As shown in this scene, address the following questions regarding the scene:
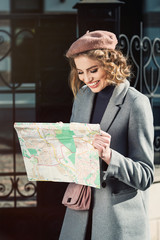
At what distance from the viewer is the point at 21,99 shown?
37.7ft

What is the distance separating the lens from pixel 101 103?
215 cm

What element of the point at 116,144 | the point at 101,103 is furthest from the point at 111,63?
the point at 116,144

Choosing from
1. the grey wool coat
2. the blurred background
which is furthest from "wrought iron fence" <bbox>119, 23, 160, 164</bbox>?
the grey wool coat

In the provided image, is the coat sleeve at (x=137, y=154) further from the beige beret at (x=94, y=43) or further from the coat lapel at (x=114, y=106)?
the beige beret at (x=94, y=43)

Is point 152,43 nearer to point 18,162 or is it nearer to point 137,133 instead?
point 137,133

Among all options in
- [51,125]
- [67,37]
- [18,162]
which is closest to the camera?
[51,125]

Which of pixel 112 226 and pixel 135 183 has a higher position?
pixel 135 183

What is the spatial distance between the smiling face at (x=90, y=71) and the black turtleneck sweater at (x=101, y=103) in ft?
0.25

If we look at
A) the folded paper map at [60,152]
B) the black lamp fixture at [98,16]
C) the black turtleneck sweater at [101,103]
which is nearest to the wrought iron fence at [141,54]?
the black lamp fixture at [98,16]

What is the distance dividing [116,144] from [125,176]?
17 centimetres

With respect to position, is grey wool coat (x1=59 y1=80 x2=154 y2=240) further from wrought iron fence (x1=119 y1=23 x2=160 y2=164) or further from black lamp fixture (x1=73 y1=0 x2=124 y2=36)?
wrought iron fence (x1=119 y1=23 x2=160 y2=164)

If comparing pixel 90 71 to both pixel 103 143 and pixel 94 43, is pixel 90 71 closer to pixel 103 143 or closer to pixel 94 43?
pixel 94 43

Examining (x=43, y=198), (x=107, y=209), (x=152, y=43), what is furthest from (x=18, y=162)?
(x=107, y=209)

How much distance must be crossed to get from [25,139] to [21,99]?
31.7 feet
